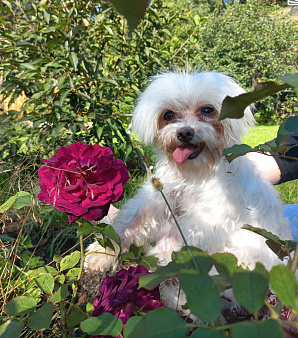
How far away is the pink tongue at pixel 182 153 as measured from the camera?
61.2 inches

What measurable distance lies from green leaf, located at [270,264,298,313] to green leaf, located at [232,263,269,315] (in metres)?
0.02

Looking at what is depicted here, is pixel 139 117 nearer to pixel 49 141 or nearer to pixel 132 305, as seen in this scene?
pixel 49 141

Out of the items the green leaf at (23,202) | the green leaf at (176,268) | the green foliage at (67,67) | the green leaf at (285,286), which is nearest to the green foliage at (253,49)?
the green foliage at (67,67)

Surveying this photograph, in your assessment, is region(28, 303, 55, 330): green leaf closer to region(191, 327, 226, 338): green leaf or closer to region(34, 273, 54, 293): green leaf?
region(34, 273, 54, 293): green leaf

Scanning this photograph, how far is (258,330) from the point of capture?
273 millimetres

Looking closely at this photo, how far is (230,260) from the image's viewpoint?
46cm

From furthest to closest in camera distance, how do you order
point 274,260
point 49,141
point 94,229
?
point 49,141
point 274,260
point 94,229

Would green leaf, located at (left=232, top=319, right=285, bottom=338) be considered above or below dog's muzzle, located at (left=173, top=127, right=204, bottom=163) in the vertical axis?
above

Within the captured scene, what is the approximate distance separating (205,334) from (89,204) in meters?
Answer: 0.45

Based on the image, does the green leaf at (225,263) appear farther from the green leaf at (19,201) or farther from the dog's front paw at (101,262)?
the dog's front paw at (101,262)

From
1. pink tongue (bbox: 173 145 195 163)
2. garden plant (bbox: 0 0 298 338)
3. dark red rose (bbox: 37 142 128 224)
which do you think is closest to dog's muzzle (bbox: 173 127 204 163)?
pink tongue (bbox: 173 145 195 163)

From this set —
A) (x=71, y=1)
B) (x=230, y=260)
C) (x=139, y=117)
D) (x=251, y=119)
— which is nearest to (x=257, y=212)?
(x=251, y=119)

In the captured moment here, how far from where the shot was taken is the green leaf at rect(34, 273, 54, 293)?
83 centimetres

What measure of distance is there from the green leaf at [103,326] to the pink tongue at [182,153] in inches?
41.7
